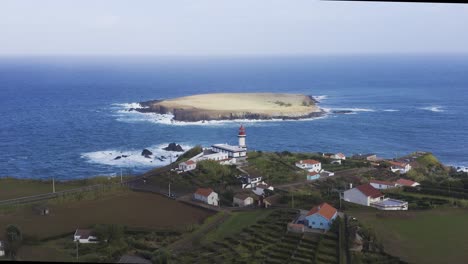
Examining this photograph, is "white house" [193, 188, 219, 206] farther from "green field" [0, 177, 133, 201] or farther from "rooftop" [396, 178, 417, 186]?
"rooftop" [396, 178, 417, 186]

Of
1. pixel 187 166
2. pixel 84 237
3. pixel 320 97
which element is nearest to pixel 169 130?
pixel 187 166

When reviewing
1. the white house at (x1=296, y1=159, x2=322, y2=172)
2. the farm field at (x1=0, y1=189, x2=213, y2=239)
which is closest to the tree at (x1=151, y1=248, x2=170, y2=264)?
the farm field at (x1=0, y1=189, x2=213, y2=239)

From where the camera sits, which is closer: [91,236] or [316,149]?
[91,236]

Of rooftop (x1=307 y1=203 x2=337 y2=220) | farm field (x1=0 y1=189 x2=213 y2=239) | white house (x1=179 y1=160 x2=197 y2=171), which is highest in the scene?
rooftop (x1=307 y1=203 x2=337 y2=220)

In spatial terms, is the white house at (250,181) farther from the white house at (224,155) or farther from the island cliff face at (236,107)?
the island cliff face at (236,107)

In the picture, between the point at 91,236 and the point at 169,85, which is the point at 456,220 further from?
the point at 169,85

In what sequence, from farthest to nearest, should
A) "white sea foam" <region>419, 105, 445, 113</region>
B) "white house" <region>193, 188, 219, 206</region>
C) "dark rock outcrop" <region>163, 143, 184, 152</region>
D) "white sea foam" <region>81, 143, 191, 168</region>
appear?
"white sea foam" <region>419, 105, 445, 113</region>, "dark rock outcrop" <region>163, 143, 184, 152</region>, "white sea foam" <region>81, 143, 191, 168</region>, "white house" <region>193, 188, 219, 206</region>

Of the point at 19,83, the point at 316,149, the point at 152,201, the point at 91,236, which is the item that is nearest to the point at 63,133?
the point at 316,149

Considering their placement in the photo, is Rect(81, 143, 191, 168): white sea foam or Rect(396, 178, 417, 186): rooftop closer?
Rect(396, 178, 417, 186): rooftop
